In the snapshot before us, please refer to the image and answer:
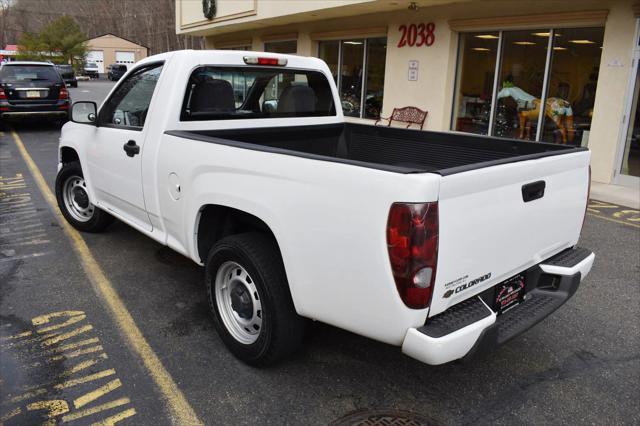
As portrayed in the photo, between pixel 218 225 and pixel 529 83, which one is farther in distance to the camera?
pixel 529 83

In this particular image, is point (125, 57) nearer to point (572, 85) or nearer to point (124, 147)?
point (572, 85)

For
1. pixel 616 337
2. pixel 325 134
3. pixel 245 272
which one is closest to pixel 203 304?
pixel 245 272

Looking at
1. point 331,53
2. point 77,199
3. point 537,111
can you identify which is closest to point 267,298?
point 77,199

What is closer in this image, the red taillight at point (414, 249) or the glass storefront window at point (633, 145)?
the red taillight at point (414, 249)

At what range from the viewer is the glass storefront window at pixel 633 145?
29.9ft

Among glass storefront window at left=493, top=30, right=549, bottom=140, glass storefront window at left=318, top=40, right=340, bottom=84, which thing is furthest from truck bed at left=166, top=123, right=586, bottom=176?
glass storefront window at left=318, top=40, right=340, bottom=84

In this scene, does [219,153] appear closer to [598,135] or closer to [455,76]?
[598,135]

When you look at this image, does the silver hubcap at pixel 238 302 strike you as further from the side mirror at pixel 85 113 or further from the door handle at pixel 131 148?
the side mirror at pixel 85 113

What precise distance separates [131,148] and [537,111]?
29.8 feet

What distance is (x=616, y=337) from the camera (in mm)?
3701

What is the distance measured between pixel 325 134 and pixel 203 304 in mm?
1818

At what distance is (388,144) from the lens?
4.46 metres

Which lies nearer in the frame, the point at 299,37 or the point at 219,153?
the point at 219,153

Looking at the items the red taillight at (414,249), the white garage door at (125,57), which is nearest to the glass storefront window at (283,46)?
the red taillight at (414,249)
